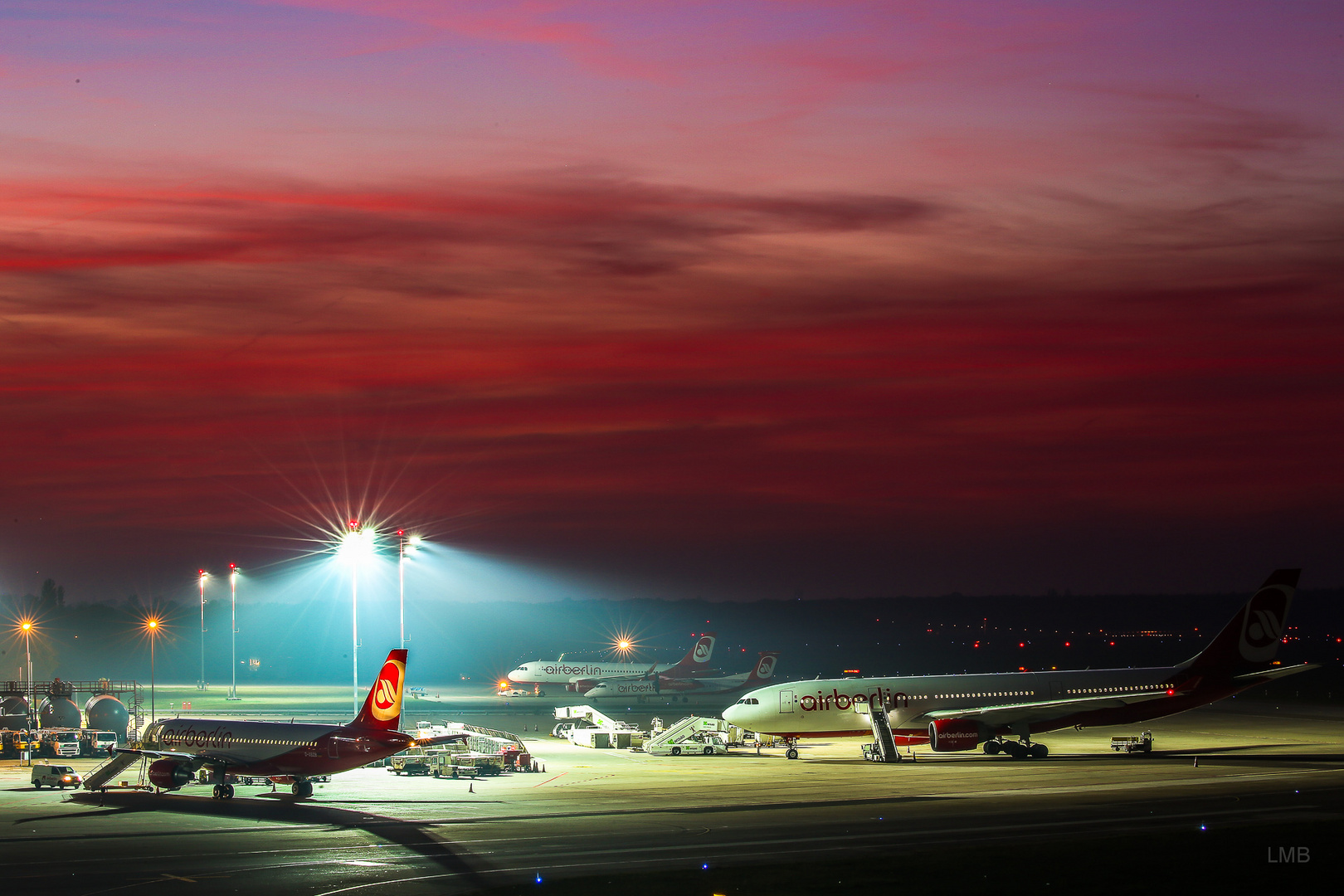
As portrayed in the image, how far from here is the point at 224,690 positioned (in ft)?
529

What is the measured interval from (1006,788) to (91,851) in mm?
39073

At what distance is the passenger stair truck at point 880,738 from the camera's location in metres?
73.1

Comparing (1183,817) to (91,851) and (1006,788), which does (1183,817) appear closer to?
(1006,788)

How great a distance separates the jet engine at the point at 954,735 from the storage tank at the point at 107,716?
193 ft

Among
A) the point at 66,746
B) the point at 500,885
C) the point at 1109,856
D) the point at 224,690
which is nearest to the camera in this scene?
the point at 500,885

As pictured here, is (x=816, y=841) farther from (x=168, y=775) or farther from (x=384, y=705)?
(x=168, y=775)

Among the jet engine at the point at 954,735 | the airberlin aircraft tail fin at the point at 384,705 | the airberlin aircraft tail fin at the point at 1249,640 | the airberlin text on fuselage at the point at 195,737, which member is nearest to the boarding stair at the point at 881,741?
the jet engine at the point at 954,735

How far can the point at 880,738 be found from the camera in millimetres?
73562

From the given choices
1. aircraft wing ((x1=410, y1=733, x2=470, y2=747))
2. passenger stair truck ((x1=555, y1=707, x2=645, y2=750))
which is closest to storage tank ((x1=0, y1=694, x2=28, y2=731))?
passenger stair truck ((x1=555, y1=707, x2=645, y2=750))

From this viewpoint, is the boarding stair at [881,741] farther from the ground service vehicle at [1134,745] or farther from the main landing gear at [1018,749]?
the ground service vehicle at [1134,745]

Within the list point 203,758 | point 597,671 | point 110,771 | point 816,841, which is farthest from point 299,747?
point 597,671

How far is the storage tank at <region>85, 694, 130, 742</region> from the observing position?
91.2 m

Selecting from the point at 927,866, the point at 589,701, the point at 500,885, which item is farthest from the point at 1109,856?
the point at 589,701

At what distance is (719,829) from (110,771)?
33860mm
